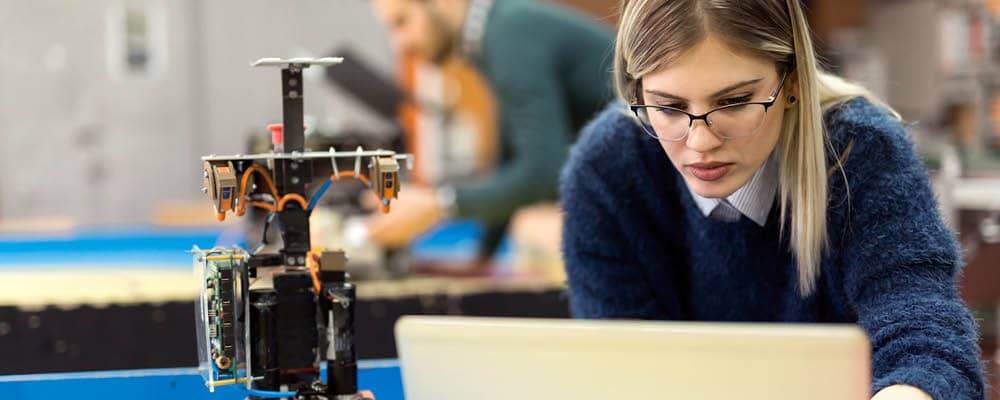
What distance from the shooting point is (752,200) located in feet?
4.23

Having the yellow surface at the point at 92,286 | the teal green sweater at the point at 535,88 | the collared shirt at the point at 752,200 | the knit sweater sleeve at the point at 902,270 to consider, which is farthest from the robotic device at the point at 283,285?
the teal green sweater at the point at 535,88

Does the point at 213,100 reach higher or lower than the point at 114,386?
higher

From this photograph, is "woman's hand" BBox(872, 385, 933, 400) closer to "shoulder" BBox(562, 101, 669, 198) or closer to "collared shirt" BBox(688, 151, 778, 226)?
"collared shirt" BBox(688, 151, 778, 226)

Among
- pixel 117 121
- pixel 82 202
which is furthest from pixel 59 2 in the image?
pixel 82 202

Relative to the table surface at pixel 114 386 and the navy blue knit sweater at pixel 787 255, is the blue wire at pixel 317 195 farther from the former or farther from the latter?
the navy blue knit sweater at pixel 787 255

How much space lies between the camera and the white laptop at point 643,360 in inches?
29.0

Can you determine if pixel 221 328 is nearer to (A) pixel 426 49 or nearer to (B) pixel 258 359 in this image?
(B) pixel 258 359

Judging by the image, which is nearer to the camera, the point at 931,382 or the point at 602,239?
the point at 931,382

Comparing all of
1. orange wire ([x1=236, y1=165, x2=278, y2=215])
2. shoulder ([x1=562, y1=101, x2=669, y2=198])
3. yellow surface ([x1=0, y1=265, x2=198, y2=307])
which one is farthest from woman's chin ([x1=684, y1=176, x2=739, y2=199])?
yellow surface ([x1=0, y1=265, x2=198, y2=307])

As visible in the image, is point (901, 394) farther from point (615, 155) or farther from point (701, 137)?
point (615, 155)

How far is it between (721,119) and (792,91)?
0.12m

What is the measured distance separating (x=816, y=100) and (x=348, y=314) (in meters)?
0.54

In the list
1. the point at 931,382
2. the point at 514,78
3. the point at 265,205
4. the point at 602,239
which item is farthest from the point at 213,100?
the point at 931,382

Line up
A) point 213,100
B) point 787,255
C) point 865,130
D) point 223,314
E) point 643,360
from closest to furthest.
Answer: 1. point 643,360
2. point 223,314
3. point 865,130
4. point 787,255
5. point 213,100
